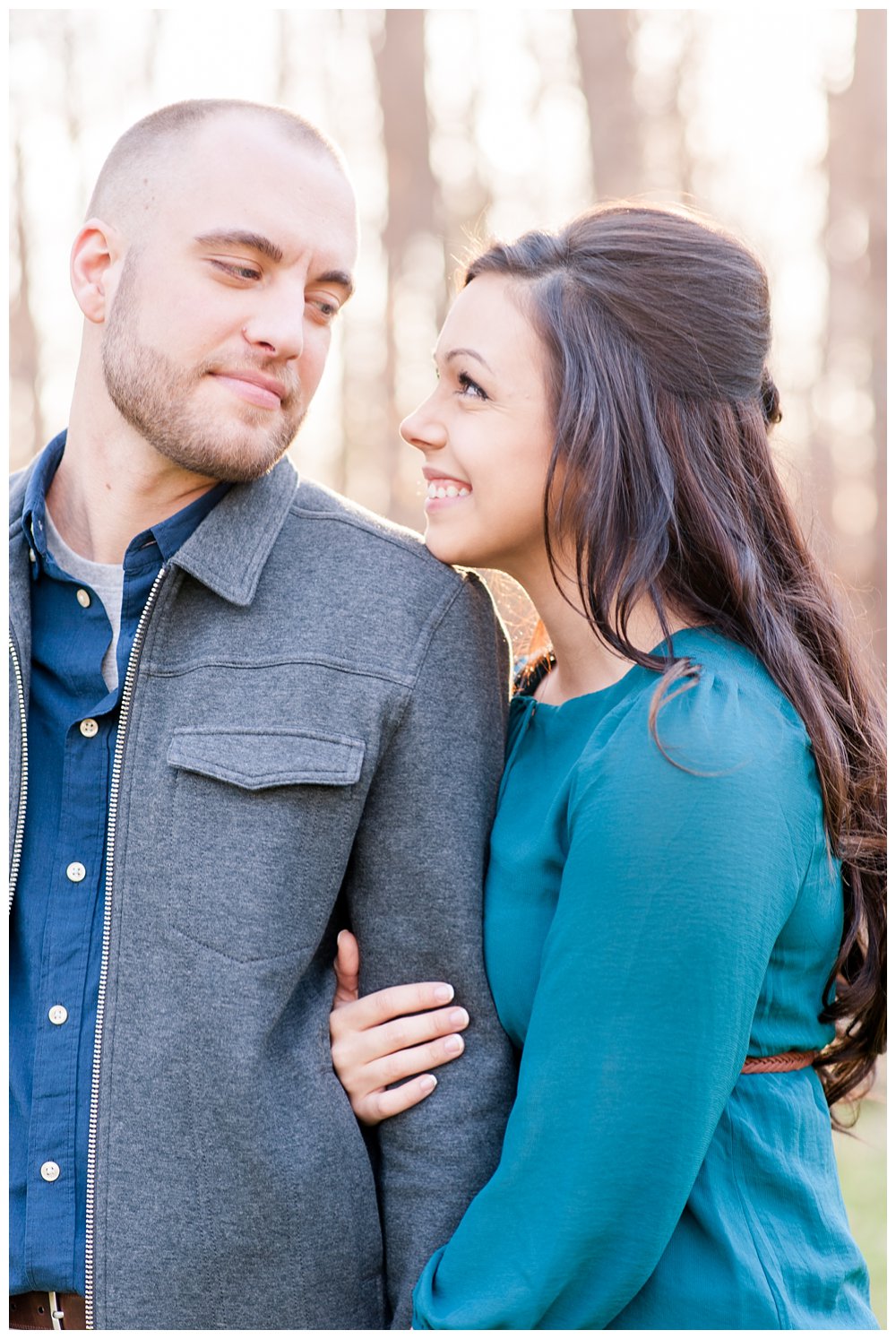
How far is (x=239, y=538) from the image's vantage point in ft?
6.89

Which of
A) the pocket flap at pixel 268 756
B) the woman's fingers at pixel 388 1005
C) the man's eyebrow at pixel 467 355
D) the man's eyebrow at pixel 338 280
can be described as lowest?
the woman's fingers at pixel 388 1005

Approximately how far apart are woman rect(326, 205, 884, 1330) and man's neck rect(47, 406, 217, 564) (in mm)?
461

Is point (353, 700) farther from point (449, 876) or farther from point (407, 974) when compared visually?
point (407, 974)

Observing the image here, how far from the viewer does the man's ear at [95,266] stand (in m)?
2.27

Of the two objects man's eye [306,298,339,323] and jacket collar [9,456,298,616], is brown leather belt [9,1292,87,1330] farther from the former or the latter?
Answer: man's eye [306,298,339,323]

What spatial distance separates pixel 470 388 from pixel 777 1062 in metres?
1.17

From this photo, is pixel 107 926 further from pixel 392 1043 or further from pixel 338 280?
pixel 338 280

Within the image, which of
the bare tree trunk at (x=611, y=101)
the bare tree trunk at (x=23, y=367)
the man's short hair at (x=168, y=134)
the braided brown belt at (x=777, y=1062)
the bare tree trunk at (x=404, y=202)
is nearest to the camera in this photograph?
the braided brown belt at (x=777, y=1062)

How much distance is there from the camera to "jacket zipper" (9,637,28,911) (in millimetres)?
1982

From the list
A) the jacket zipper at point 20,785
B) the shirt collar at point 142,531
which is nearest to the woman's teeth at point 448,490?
the shirt collar at point 142,531

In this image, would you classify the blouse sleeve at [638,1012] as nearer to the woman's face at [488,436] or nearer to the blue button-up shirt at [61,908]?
the woman's face at [488,436]

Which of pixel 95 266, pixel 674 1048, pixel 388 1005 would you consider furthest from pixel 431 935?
pixel 95 266

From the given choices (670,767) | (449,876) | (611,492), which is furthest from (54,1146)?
(611,492)

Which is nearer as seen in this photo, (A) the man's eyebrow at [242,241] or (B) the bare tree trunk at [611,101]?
(A) the man's eyebrow at [242,241]
